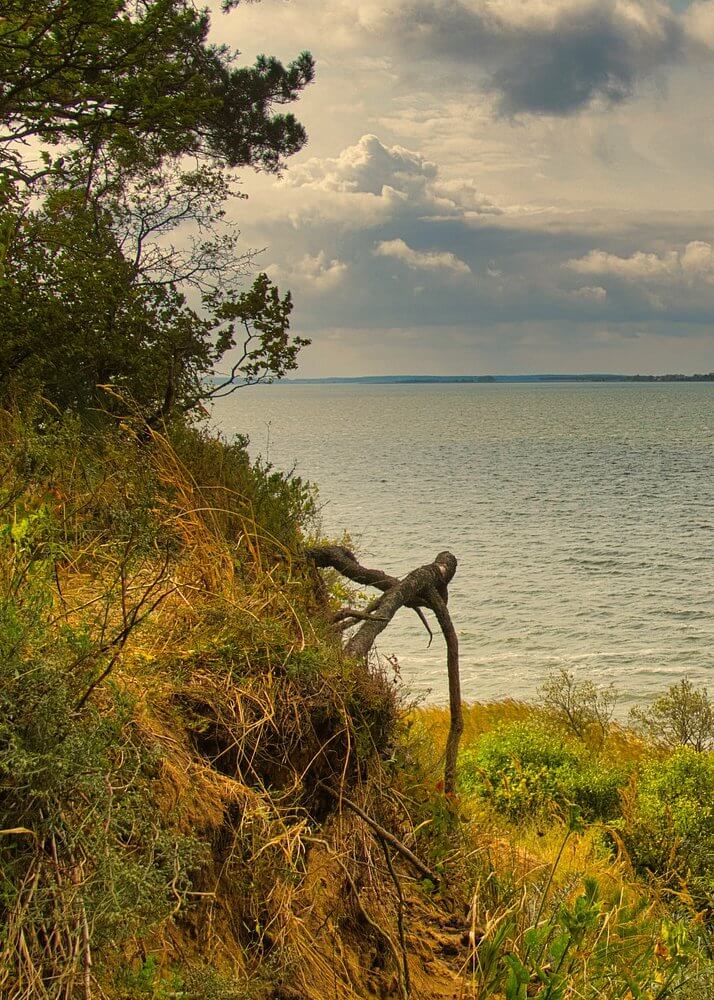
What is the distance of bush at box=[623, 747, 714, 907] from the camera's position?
1155 cm

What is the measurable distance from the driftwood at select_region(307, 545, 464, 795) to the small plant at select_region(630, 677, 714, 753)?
41.6 ft

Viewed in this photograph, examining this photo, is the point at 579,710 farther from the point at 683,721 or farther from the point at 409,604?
the point at 409,604

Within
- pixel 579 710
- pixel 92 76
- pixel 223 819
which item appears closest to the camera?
pixel 223 819

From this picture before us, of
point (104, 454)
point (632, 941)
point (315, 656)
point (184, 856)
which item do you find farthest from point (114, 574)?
point (632, 941)

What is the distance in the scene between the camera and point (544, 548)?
1567 inches

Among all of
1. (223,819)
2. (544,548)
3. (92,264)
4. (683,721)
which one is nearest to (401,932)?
(223,819)

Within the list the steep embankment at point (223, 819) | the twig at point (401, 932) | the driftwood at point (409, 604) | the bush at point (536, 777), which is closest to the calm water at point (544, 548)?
the bush at point (536, 777)

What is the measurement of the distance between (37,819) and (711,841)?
11.4 m

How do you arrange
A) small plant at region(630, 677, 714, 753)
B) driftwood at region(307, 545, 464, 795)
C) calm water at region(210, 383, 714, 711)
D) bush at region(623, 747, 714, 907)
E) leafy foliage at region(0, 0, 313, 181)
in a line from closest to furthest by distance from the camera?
driftwood at region(307, 545, 464, 795) → leafy foliage at region(0, 0, 313, 181) → bush at region(623, 747, 714, 907) → small plant at region(630, 677, 714, 753) → calm water at region(210, 383, 714, 711)

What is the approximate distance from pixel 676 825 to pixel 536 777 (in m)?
2.16

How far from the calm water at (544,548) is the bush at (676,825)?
3508mm

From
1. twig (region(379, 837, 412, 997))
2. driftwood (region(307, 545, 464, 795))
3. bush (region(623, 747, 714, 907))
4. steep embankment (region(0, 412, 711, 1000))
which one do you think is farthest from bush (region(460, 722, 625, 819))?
twig (region(379, 837, 412, 997))

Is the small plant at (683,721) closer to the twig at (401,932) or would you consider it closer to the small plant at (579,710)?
the small plant at (579,710)

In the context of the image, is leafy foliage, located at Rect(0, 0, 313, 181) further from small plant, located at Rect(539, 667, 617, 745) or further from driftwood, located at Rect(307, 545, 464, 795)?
small plant, located at Rect(539, 667, 617, 745)
